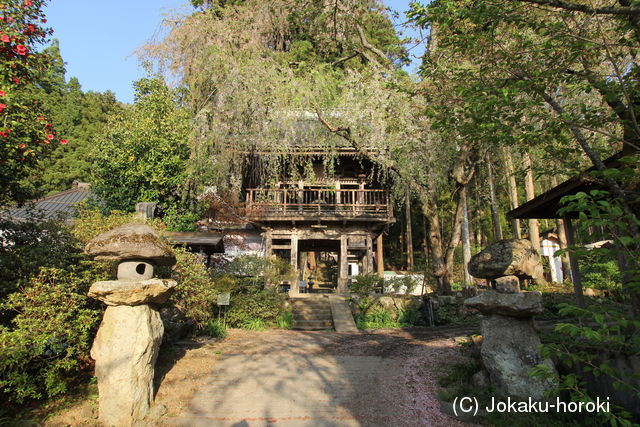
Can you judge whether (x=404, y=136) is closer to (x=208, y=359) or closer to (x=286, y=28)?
(x=208, y=359)

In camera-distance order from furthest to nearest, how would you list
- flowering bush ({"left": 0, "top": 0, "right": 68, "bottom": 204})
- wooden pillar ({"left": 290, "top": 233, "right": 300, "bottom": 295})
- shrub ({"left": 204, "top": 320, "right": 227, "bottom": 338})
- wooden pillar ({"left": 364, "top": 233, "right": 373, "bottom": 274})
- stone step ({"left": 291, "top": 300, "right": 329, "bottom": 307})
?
wooden pillar ({"left": 364, "top": 233, "right": 373, "bottom": 274}) < wooden pillar ({"left": 290, "top": 233, "right": 300, "bottom": 295}) < stone step ({"left": 291, "top": 300, "right": 329, "bottom": 307}) < shrub ({"left": 204, "top": 320, "right": 227, "bottom": 338}) < flowering bush ({"left": 0, "top": 0, "right": 68, "bottom": 204})

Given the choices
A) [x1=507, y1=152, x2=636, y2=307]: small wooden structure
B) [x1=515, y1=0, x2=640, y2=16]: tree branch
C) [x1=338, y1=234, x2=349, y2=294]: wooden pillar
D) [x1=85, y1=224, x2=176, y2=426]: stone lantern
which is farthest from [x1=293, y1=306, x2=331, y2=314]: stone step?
[x1=515, y1=0, x2=640, y2=16]: tree branch

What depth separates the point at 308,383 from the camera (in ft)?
17.6

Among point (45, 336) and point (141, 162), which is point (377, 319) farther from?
point (141, 162)

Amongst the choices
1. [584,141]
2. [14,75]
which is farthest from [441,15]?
[14,75]

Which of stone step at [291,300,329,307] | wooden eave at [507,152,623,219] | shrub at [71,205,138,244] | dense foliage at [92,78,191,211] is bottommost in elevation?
stone step at [291,300,329,307]

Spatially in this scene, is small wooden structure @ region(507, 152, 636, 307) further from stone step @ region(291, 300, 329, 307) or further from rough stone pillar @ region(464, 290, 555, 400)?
stone step @ region(291, 300, 329, 307)

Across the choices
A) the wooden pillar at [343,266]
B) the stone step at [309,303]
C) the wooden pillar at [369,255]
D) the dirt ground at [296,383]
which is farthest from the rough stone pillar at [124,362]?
the wooden pillar at [369,255]

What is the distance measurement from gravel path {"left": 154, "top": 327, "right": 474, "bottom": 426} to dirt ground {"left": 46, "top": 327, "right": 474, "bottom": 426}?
0.01 metres

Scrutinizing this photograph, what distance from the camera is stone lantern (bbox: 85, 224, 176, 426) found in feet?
13.5

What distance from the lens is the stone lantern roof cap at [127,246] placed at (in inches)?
170

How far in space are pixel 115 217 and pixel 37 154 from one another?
3258 millimetres

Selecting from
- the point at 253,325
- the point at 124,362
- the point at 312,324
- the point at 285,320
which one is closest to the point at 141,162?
the point at 253,325

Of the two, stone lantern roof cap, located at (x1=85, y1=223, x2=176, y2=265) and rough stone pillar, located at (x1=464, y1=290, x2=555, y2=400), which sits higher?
stone lantern roof cap, located at (x1=85, y1=223, x2=176, y2=265)
